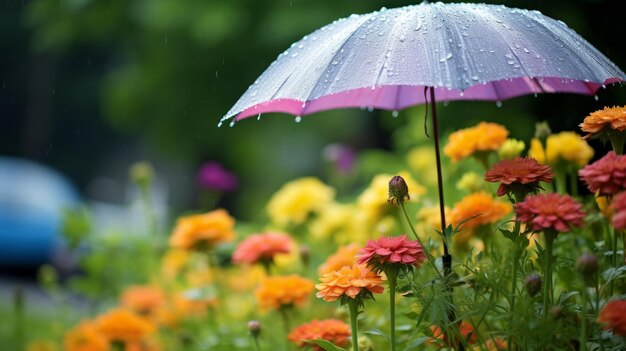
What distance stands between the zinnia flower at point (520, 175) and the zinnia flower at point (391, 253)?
18 cm

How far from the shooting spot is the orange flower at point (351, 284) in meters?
1.37

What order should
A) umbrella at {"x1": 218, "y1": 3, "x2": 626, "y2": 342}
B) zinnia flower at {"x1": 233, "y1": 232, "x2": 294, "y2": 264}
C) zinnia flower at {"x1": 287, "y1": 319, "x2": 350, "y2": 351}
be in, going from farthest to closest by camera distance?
zinnia flower at {"x1": 233, "y1": 232, "x2": 294, "y2": 264} → zinnia flower at {"x1": 287, "y1": 319, "x2": 350, "y2": 351} → umbrella at {"x1": 218, "y1": 3, "x2": 626, "y2": 342}

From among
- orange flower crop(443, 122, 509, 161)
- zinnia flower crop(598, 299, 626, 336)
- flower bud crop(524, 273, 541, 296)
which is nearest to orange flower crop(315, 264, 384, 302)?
flower bud crop(524, 273, 541, 296)

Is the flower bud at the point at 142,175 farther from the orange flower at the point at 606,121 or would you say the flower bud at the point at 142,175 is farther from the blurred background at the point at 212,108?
the orange flower at the point at 606,121

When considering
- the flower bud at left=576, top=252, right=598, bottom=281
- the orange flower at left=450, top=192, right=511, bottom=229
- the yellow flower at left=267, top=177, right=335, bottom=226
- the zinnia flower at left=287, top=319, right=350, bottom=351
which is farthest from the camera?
the yellow flower at left=267, top=177, right=335, bottom=226

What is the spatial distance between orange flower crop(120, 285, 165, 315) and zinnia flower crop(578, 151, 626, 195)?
199 centimetres

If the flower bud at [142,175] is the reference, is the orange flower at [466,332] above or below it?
below

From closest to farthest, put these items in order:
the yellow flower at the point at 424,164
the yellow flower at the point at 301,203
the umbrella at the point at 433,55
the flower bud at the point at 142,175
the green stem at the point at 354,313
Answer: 1. the umbrella at the point at 433,55
2. the green stem at the point at 354,313
3. the yellow flower at the point at 301,203
4. the flower bud at the point at 142,175
5. the yellow flower at the point at 424,164

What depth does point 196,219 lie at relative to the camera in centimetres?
236

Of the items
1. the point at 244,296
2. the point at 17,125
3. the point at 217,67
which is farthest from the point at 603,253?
the point at 17,125

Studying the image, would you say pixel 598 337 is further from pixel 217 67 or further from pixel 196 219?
A: pixel 217 67

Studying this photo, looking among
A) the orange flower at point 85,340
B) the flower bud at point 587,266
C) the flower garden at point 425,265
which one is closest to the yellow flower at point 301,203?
the flower garden at point 425,265

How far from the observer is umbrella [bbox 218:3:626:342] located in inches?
51.6

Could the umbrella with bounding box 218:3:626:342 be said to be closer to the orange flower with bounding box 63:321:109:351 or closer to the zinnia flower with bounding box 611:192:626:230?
the zinnia flower with bounding box 611:192:626:230
